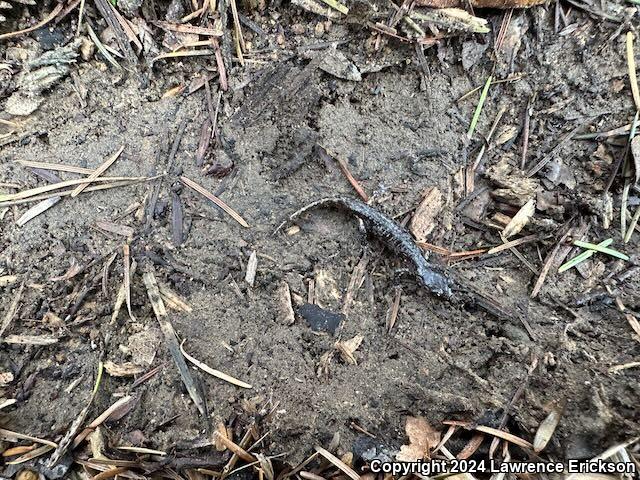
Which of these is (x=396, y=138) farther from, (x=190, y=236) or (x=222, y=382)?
(x=222, y=382)

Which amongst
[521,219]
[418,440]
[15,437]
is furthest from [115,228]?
[521,219]

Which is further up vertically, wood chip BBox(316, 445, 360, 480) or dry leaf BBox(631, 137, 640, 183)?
dry leaf BBox(631, 137, 640, 183)

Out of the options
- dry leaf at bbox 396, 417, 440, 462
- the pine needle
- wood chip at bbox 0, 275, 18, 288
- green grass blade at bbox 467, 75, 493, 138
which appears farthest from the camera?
green grass blade at bbox 467, 75, 493, 138

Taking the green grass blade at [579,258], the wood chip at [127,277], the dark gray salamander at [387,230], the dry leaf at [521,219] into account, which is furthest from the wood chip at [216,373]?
the green grass blade at [579,258]

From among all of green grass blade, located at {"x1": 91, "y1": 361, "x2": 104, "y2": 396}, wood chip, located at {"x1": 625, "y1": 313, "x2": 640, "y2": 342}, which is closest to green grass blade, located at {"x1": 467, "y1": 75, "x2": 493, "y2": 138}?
wood chip, located at {"x1": 625, "y1": 313, "x2": 640, "y2": 342}

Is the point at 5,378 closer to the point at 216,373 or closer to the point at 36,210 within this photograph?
the point at 36,210

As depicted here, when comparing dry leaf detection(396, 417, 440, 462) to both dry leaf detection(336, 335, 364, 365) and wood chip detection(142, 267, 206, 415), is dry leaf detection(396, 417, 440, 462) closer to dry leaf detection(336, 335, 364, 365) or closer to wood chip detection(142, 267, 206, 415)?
dry leaf detection(336, 335, 364, 365)
